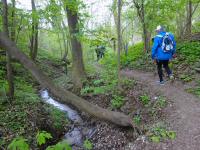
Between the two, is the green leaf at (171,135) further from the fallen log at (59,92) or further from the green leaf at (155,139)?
the fallen log at (59,92)

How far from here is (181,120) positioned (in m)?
6.31

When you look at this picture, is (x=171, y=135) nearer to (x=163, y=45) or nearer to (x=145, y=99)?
(x=145, y=99)

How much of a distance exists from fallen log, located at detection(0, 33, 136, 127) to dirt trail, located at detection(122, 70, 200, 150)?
31.6 inches

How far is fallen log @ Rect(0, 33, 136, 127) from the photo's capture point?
4.37 m

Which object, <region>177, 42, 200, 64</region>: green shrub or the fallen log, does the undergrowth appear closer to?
the fallen log

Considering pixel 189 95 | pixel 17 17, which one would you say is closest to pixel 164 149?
pixel 189 95

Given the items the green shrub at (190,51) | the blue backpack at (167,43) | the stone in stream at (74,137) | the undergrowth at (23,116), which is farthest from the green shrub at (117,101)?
the green shrub at (190,51)

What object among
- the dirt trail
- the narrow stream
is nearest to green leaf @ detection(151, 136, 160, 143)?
the dirt trail

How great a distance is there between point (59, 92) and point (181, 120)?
3235 millimetres

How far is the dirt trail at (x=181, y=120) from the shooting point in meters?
5.41

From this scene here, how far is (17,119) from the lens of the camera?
329 inches

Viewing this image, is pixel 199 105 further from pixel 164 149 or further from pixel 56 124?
pixel 56 124

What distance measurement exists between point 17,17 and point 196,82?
11.1 meters

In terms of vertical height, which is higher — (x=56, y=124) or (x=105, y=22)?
(x=105, y=22)
